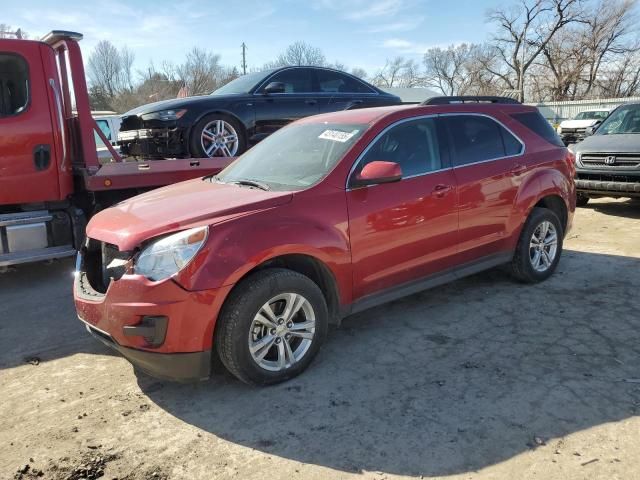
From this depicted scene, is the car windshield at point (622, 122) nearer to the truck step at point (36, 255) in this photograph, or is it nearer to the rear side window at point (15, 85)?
the truck step at point (36, 255)

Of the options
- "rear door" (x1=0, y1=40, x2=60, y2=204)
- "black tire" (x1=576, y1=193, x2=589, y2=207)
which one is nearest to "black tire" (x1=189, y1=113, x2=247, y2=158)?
"rear door" (x1=0, y1=40, x2=60, y2=204)

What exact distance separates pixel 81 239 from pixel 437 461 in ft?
15.1

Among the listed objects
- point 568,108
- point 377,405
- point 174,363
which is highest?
point 568,108

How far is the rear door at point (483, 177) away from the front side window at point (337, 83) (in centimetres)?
364

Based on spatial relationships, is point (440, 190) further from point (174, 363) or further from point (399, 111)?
point (174, 363)

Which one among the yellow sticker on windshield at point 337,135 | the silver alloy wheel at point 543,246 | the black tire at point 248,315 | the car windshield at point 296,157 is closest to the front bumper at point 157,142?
the car windshield at point 296,157

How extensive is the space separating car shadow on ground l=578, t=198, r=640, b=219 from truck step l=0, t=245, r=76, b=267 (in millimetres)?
8017

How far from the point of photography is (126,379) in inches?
141

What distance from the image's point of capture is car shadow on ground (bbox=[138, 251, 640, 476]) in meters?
2.77

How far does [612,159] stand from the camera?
821 cm

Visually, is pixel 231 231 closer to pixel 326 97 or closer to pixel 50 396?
pixel 50 396

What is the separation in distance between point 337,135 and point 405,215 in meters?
0.81

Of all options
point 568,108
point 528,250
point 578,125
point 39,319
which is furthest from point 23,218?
point 568,108

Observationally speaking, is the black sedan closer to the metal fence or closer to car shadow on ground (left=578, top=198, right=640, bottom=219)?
car shadow on ground (left=578, top=198, right=640, bottom=219)
